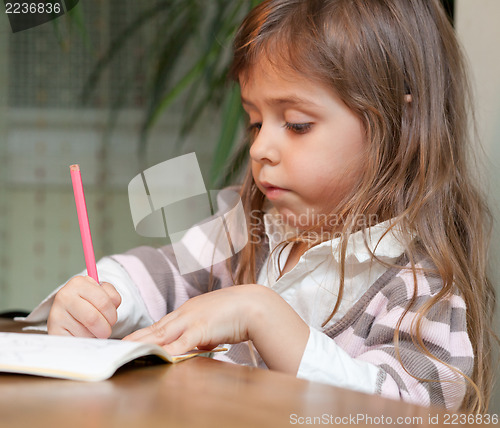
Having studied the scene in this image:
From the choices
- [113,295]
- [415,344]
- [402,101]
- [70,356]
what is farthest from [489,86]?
[70,356]

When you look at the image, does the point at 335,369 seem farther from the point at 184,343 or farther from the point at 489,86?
the point at 489,86

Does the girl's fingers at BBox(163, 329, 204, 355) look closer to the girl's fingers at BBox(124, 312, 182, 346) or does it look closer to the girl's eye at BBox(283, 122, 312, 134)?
the girl's fingers at BBox(124, 312, 182, 346)

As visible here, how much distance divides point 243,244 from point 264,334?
308 mm

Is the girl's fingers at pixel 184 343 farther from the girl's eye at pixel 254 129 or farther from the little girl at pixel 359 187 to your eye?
the girl's eye at pixel 254 129

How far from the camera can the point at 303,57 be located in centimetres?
68

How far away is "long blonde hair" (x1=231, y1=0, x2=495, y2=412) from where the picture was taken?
660 mm

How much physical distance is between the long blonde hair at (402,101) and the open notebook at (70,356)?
1.17 feet

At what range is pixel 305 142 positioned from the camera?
26.3 inches

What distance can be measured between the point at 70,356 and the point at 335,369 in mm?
225

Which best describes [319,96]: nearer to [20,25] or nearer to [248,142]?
[248,142]

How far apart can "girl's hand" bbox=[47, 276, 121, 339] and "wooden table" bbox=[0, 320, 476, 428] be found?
26 centimetres

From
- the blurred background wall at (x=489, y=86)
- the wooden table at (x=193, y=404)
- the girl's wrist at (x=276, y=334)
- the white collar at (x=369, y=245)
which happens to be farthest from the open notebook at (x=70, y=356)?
the blurred background wall at (x=489, y=86)

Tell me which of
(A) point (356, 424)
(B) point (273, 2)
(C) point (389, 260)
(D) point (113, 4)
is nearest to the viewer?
(A) point (356, 424)

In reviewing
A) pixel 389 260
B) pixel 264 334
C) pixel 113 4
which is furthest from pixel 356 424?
pixel 113 4
